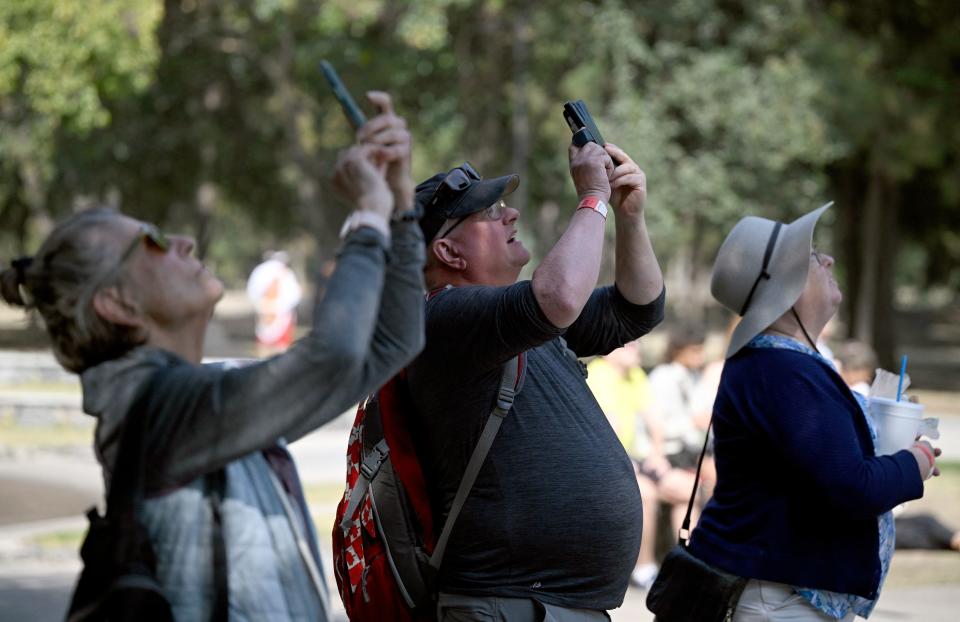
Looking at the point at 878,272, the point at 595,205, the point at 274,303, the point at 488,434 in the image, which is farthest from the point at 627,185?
the point at 878,272

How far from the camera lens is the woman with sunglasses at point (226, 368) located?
220 cm

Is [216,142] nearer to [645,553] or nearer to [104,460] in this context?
[645,553]

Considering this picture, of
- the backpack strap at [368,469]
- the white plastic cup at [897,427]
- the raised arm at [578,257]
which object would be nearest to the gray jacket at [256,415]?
the raised arm at [578,257]

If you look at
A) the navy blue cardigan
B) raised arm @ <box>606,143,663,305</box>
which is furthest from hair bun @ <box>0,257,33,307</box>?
the navy blue cardigan

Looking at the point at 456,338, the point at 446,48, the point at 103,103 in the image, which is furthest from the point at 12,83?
the point at 456,338

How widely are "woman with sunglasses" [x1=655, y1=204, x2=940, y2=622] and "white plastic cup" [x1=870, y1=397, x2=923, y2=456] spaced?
44 mm

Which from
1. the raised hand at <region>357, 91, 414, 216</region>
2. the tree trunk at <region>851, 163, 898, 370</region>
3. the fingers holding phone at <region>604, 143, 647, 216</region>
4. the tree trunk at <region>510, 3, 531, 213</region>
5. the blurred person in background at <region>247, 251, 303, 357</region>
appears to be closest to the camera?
the raised hand at <region>357, 91, 414, 216</region>

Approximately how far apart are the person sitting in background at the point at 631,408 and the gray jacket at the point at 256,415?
6050 mm

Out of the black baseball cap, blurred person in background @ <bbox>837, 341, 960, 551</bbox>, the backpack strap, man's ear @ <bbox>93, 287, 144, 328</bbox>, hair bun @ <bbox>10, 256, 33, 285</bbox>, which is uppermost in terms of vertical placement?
the black baseball cap

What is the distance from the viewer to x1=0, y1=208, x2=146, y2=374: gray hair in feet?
7.64

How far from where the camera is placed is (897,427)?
11.5 ft

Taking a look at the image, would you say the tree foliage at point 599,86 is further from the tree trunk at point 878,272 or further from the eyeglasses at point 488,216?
the eyeglasses at point 488,216

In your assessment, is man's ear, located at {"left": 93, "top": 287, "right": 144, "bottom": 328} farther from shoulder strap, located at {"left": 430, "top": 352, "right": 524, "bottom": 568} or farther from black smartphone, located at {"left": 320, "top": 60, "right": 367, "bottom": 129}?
shoulder strap, located at {"left": 430, "top": 352, "right": 524, "bottom": 568}

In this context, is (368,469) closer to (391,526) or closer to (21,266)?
(391,526)
